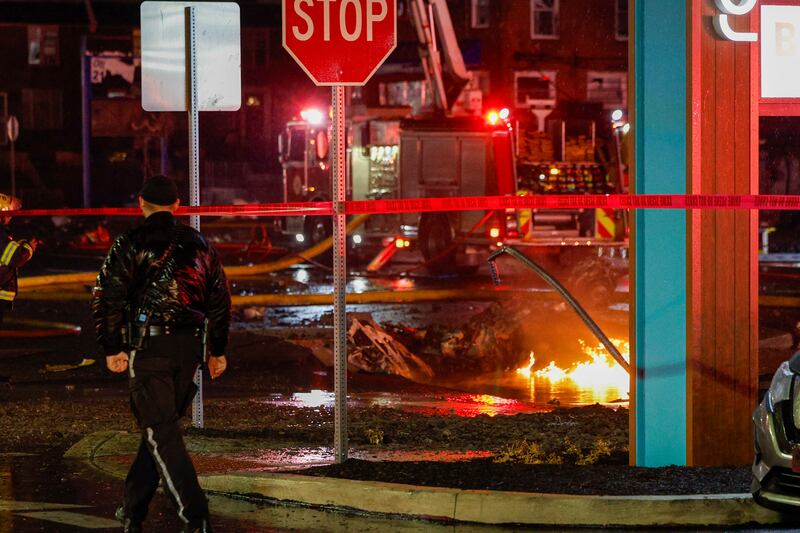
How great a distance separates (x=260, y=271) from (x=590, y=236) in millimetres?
5668

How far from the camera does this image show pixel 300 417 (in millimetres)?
10234

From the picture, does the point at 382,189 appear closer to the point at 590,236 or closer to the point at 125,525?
the point at 590,236

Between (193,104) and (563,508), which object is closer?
(563,508)

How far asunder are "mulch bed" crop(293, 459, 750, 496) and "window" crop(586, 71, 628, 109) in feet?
122

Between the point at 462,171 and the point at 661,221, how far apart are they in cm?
1674

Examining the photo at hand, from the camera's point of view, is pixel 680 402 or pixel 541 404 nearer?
pixel 680 402

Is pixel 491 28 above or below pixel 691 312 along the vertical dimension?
above

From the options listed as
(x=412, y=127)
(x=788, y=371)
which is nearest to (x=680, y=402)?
(x=788, y=371)

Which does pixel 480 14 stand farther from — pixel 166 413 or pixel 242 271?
pixel 166 413

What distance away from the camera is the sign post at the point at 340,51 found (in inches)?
305

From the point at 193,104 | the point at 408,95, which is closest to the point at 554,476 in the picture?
the point at 193,104

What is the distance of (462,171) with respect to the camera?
79.9 feet

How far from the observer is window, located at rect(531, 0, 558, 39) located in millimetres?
43550

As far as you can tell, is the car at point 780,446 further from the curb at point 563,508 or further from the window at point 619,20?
the window at point 619,20
